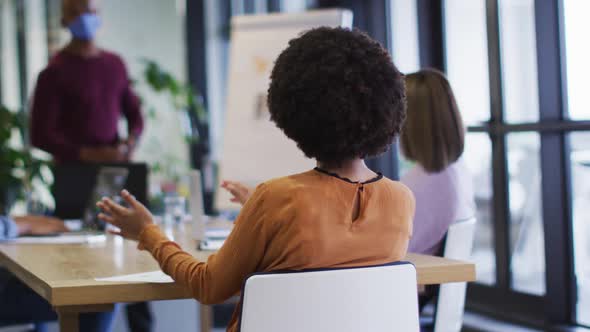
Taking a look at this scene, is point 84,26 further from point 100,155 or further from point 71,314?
point 71,314

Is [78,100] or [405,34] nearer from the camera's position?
[78,100]

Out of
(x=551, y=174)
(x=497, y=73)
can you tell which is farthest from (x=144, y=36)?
(x=551, y=174)

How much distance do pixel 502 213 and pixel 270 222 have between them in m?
2.35

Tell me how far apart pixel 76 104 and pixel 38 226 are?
1462 mm

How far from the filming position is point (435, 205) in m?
2.38

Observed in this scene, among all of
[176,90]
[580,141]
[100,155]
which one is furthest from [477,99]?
[176,90]

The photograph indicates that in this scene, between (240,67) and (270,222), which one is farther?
(240,67)

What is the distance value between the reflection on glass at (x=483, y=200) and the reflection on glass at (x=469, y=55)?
12 centimetres

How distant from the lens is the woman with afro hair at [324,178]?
142cm

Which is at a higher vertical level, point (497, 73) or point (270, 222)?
point (497, 73)

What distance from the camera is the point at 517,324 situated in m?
3.44

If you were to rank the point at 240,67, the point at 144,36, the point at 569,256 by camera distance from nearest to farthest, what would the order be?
the point at 569,256, the point at 240,67, the point at 144,36

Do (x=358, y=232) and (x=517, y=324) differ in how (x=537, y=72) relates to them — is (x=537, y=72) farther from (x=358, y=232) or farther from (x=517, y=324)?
(x=358, y=232)

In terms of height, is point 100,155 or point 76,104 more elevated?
point 76,104
